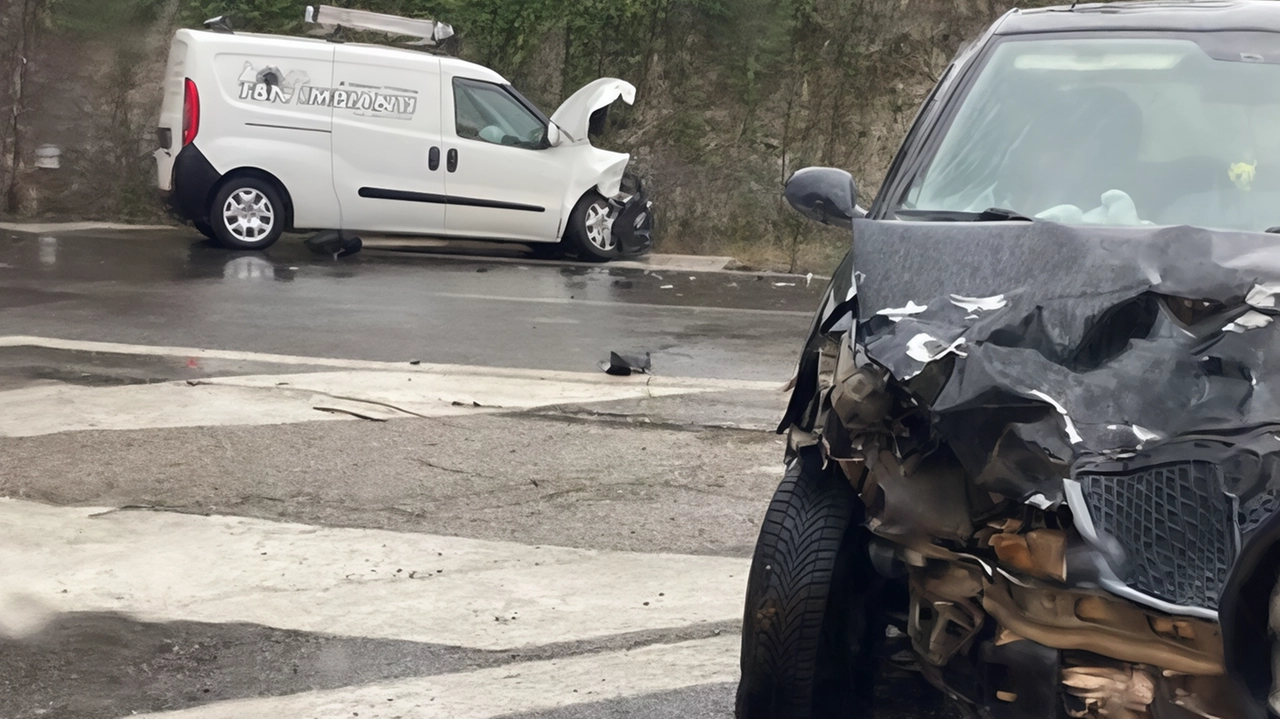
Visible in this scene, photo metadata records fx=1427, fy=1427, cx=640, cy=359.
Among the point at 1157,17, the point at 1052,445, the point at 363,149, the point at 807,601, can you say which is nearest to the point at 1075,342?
the point at 1052,445

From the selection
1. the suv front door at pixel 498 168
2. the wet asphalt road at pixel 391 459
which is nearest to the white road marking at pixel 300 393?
the wet asphalt road at pixel 391 459

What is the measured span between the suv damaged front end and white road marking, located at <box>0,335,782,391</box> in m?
5.25

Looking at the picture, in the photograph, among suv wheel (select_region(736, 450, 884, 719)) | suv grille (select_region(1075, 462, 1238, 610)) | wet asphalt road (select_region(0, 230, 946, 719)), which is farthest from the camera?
wet asphalt road (select_region(0, 230, 946, 719))

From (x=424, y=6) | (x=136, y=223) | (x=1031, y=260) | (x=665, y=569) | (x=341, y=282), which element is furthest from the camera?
(x=424, y=6)

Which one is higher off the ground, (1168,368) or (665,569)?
(1168,368)

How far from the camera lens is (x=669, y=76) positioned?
18094 mm

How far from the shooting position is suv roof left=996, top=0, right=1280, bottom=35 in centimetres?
425

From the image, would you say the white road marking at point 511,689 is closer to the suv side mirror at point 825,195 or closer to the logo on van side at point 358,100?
the suv side mirror at point 825,195

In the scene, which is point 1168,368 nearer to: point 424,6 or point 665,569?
point 665,569

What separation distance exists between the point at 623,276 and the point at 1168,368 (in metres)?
11.4

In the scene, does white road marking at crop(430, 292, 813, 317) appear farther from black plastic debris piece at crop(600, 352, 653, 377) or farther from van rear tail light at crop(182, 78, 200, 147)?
van rear tail light at crop(182, 78, 200, 147)

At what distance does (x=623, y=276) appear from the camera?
46.2ft

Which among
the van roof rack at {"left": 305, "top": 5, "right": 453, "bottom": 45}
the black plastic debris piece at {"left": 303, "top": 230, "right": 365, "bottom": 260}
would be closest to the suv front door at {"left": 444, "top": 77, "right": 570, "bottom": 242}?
the black plastic debris piece at {"left": 303, "top": 230, "right": 365, "bottom": 260}

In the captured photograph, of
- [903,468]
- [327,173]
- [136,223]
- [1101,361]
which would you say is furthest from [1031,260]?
[136,223]
